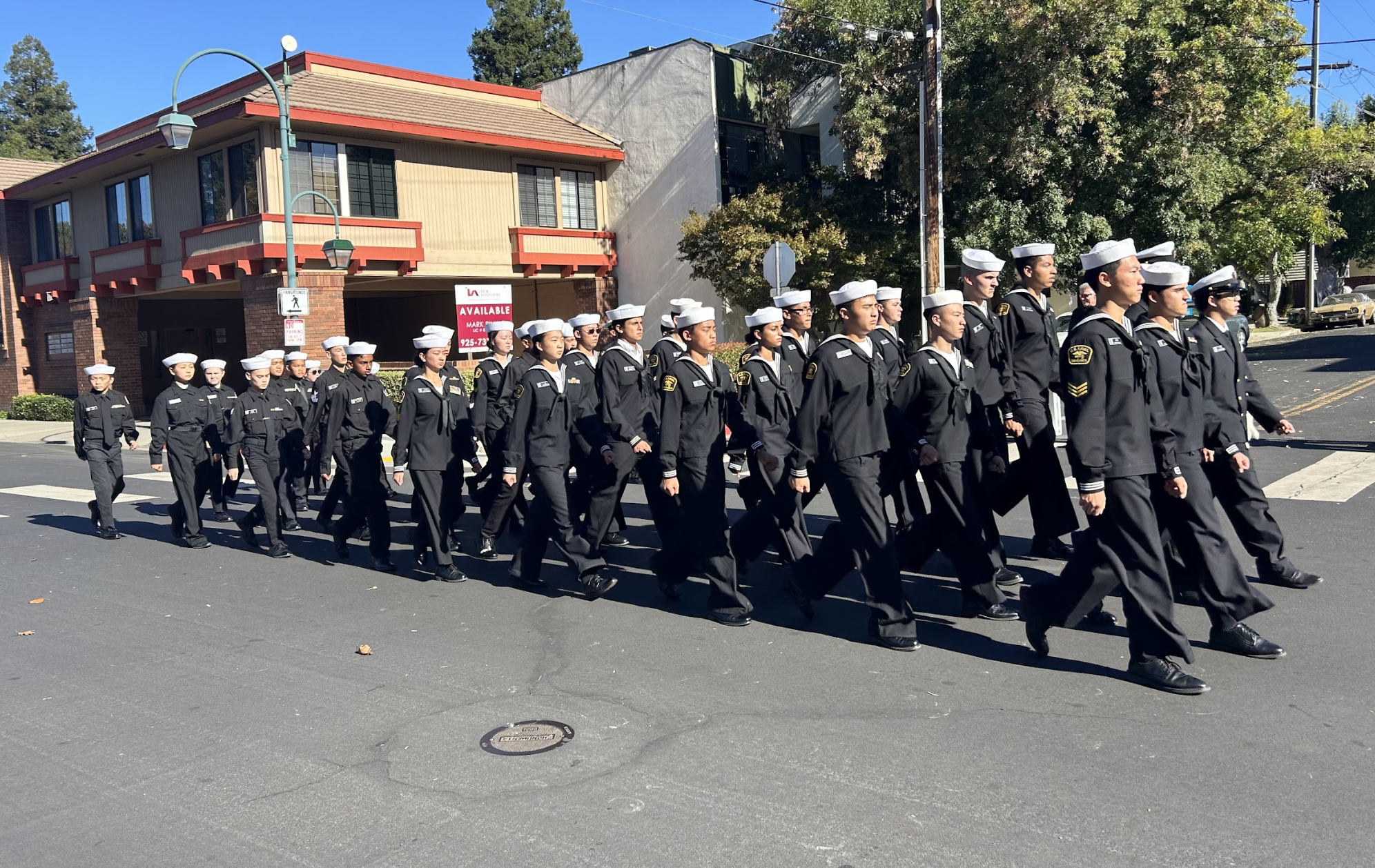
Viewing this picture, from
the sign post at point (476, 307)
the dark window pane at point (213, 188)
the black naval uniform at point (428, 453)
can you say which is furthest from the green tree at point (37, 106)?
the black naval uniform at point (428, 453)

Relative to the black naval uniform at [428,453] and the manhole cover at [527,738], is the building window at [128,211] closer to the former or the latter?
the black naval uniform at [428,453]

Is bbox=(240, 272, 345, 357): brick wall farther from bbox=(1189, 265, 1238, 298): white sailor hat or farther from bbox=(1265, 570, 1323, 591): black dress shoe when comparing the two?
bbox=(1265, 570, 1323, 591): black dress shoe

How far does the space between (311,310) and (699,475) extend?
61.2 feet

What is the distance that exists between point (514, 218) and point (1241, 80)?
631 inches

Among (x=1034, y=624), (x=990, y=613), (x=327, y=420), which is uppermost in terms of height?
(x=327, y=420)

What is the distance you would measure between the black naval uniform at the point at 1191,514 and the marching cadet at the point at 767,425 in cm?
244

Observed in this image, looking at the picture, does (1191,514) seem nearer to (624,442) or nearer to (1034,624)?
(1034,624)

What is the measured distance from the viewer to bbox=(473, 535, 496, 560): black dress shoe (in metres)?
9.67

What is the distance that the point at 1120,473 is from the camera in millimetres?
5430

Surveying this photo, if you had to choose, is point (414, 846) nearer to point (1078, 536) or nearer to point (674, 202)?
point (1078, 536)

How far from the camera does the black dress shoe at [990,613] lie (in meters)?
6.76

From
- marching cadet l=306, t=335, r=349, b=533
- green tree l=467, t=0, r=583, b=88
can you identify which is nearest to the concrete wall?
marching cadet l=306, t=335, r=349, b=533

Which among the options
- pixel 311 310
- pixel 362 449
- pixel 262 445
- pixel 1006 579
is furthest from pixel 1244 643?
pixel 311 310

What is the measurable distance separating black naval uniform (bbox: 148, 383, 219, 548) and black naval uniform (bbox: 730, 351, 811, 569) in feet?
18.9
